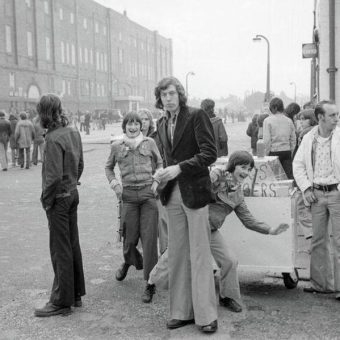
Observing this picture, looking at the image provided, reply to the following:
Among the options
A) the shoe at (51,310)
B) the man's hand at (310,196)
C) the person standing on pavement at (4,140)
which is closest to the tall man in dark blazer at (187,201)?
the shoe at (51,310)

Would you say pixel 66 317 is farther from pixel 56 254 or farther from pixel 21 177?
pixel 21 177

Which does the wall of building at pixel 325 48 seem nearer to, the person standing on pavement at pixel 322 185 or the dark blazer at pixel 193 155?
the person standing on pavement at pixel 322 185

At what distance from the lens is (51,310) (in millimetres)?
4707

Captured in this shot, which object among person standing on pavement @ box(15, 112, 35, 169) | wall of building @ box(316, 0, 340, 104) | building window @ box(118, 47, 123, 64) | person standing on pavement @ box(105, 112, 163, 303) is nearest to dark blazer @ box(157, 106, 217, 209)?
person standing on pavement @ box(105, 112, 163, 303)

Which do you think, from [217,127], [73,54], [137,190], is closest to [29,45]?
[73,54]

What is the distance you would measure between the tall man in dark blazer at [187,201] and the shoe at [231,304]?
48 centimetres

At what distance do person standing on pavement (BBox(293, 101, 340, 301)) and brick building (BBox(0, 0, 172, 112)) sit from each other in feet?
139

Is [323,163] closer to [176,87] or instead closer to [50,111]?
[176,87]

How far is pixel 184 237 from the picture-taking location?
423 centimetres

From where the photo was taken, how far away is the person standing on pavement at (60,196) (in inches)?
178

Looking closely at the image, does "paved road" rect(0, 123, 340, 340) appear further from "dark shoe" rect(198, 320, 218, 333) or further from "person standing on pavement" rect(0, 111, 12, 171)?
"person standing on pavement" rect(0, 111, 12, 171)

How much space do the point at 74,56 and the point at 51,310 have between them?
59.4 meters

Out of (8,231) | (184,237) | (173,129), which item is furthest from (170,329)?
(8,231)

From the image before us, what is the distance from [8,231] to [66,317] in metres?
4.02
